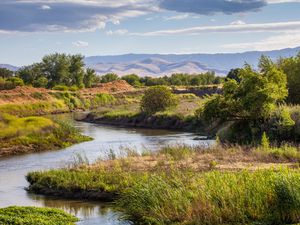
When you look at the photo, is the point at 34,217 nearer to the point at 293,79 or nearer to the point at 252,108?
the point at 252,108

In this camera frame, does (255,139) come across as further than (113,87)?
No

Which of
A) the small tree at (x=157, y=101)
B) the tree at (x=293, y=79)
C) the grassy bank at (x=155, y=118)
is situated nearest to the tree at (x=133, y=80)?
the grassy bank at (x=155, y=118)

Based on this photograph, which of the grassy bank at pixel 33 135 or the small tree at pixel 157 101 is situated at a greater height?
the small tree at pixel 157 101

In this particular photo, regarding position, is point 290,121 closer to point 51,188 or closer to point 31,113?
point 51,188

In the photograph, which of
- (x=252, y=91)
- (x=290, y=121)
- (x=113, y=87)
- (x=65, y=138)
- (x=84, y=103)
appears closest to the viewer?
(x=290, y=121)

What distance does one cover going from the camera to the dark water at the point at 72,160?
26495 millimetres

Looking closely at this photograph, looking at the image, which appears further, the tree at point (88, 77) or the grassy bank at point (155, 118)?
the tree at point (88, 77)

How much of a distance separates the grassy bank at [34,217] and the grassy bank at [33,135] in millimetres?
24888

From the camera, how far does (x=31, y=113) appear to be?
97250 millimetres

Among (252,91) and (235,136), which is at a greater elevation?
(252,91)

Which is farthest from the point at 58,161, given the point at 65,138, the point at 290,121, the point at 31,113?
the point at 31,113

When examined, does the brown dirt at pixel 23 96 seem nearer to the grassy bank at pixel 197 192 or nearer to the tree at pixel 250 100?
the tree at pixel 250 100

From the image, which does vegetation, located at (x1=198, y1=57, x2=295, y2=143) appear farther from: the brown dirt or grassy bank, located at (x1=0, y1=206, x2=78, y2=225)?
the brown dirt

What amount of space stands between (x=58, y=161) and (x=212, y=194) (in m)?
23.3
